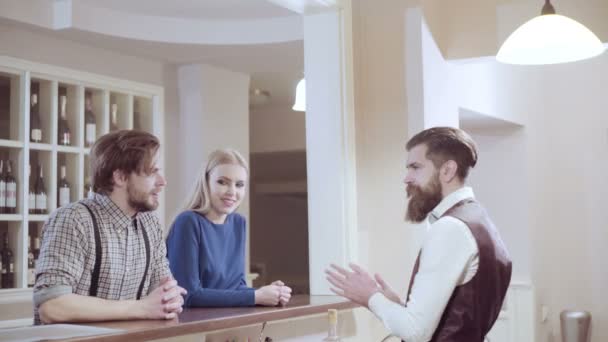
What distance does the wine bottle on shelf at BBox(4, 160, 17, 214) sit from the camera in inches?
174

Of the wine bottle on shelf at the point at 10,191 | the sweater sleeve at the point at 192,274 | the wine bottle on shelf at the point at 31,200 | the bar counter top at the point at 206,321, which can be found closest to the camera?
the bar counter top at the point at 206,321

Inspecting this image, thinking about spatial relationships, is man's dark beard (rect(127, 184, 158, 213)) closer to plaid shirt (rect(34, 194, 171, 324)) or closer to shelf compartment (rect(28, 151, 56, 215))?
plaid shirt (rect(34, 194, 171, 324))

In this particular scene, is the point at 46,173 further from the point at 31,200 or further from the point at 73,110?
the point at 73,110

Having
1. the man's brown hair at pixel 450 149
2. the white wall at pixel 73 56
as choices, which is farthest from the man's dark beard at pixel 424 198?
the white wall at pixel 73 56

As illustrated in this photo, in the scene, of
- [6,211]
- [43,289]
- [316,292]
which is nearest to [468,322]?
[43,289]

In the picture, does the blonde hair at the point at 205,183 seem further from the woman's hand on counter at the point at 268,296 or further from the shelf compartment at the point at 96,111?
the shelf compartment at the point at 96,111

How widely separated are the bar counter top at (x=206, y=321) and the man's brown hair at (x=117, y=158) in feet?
1.24

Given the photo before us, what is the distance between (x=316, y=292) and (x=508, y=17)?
1612mm

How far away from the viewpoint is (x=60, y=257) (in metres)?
1.86

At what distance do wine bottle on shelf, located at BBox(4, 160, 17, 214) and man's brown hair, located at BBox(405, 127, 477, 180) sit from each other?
9.75 ft

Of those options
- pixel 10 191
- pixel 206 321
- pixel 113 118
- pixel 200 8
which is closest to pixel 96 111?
pixel 113 118

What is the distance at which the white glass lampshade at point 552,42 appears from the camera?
2.82 m

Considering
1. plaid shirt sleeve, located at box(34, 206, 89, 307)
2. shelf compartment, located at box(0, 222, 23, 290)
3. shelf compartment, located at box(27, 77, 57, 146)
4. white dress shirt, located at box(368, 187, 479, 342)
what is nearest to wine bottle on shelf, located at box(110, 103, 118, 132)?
shelf compartment, located at box(27, 77, 57, 146)

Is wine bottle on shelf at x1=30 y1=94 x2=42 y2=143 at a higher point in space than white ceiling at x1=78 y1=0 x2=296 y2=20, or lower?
lower
